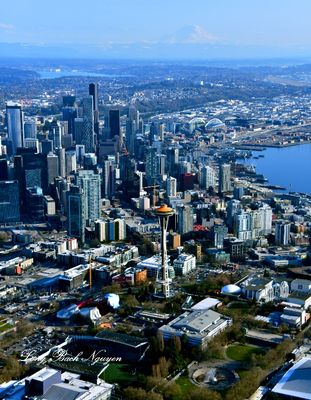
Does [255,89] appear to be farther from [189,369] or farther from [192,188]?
[189,369]

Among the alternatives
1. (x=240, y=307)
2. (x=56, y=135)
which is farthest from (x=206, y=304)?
(x=56, y=135)

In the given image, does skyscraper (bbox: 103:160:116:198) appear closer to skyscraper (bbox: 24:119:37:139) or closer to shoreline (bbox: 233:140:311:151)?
skyscraper (bbox: 24:119:37:139)

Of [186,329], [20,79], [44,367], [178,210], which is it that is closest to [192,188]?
[178,210]

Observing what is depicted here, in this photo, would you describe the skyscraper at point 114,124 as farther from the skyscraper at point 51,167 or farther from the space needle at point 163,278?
the space needle at point 163,278

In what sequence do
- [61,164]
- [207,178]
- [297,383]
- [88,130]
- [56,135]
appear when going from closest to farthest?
[297,383] < [61,164] < [207,178] < [56,135] < [88,130]

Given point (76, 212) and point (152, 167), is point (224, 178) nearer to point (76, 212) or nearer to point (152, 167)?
point (152, 167)

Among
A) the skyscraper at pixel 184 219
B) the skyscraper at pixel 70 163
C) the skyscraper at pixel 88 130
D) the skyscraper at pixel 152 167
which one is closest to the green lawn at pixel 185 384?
the skyscraper at pixel 184 219
